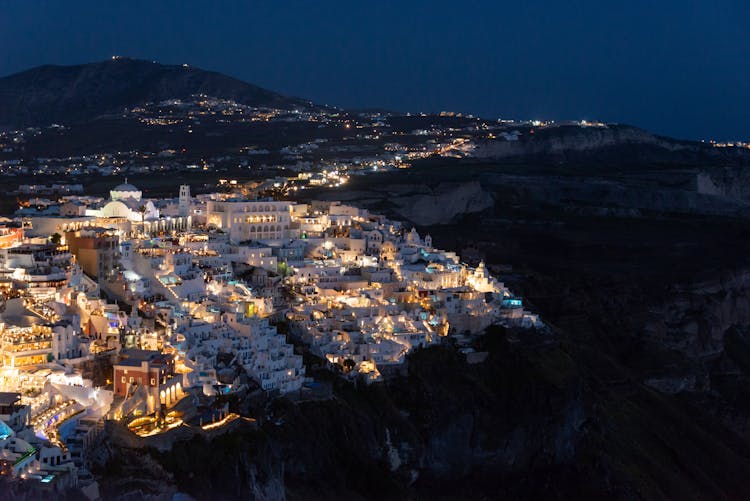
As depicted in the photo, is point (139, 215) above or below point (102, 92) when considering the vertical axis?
below

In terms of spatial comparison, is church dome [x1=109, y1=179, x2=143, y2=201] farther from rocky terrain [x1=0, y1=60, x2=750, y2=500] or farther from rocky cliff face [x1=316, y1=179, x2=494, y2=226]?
rocky cliff face [x1=316, y1=179, x2=494, y2=226]

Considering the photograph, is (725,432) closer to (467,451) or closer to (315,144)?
(467,451)

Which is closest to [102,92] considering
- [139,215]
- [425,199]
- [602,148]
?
[602,148]

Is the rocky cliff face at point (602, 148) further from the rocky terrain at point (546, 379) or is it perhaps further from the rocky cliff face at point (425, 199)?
the rocky cliff face at point (425, 199)

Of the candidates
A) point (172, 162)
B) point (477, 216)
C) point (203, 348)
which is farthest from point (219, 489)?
point (172, 162)

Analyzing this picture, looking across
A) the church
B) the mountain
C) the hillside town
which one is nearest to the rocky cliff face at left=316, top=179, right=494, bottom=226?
the hillside town

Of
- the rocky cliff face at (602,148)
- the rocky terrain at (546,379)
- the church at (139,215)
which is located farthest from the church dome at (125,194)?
the rocky cliff face at (602,148)

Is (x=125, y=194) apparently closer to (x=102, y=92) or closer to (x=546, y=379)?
(x=546, y=379)

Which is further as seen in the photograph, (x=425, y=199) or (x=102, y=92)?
(x=102, y=92)
